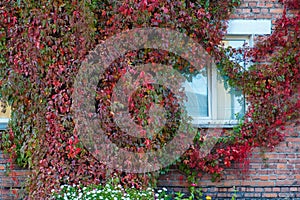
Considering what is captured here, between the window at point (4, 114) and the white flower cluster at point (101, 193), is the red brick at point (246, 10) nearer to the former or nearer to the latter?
the white flower cluster at point (101, 193)

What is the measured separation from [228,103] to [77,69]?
1.95 meters

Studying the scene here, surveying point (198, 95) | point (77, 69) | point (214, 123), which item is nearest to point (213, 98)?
point (198, 95)

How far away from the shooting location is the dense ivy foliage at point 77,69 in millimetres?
4445

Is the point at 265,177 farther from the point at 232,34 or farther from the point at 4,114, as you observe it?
the point at 4,114

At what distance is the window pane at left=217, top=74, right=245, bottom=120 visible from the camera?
16.8 feet

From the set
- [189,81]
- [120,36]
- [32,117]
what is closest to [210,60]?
[189,81]

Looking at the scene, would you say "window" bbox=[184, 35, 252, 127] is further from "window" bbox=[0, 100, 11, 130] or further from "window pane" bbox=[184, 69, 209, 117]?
"window" bbox=[0, 100, 11, 130]

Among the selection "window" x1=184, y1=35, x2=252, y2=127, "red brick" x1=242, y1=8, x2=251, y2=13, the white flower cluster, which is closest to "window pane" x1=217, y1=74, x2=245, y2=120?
"window" x1=184, y1=35, x2=252, y2=127

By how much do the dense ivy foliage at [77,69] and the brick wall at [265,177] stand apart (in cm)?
18

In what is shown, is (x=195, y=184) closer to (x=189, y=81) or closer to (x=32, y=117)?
(x=189, y=81)

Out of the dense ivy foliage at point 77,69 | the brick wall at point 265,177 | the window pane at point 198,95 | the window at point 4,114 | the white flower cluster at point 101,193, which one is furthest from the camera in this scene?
the window pane at point 198,95

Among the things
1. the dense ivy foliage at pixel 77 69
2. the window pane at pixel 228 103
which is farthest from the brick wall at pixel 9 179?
the window pane at pixel 228 103

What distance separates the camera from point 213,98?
5.12 metres

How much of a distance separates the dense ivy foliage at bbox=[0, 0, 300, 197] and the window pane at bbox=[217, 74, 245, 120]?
15 centimetres
